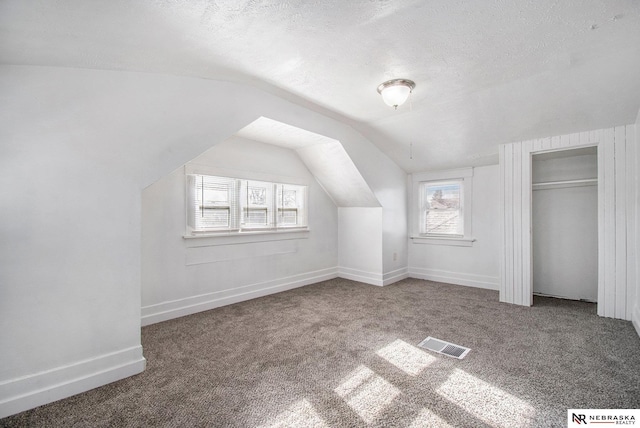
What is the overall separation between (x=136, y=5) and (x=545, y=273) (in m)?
5.57

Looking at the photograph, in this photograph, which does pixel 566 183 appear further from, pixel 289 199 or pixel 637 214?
pixel 289 199

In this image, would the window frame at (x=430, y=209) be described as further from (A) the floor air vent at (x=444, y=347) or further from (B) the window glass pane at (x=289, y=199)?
(A) the floor air vent at (x=444, y=347)

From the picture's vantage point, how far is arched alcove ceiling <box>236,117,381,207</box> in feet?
12.1

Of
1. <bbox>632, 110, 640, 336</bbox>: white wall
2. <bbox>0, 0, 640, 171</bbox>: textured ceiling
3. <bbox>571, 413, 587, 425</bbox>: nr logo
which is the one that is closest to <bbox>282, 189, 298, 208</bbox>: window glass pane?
<bbox>0, 0, 640, 171</bbox>: textured ceiling

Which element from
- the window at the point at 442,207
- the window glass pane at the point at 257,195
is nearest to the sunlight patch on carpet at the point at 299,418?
the window glass pane at the point at 257,195

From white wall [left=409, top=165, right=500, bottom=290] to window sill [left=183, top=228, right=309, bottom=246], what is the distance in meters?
2.51

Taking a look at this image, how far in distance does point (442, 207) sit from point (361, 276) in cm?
193

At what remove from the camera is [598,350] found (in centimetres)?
258

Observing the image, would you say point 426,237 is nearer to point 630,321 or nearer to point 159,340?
point 630,321

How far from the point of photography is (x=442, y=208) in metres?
5.28

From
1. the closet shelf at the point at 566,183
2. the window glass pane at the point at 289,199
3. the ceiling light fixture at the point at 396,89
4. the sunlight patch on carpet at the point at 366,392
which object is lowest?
the sunlight patch on carpet at the point at 366,392

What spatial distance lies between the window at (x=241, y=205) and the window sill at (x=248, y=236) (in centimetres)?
5

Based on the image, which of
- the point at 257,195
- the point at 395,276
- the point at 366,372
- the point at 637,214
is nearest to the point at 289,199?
the point at 257,195

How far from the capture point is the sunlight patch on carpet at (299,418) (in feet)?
5.60
